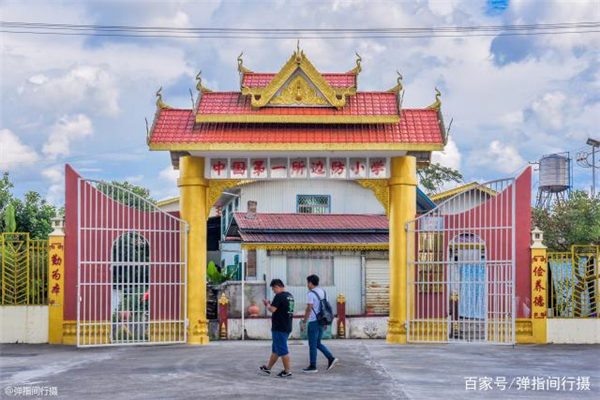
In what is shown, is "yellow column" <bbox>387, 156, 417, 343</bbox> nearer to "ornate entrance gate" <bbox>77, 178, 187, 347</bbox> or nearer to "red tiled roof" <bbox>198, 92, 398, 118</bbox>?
"red tiled roof" <bbox>198, 92, 398, 118</bbox>

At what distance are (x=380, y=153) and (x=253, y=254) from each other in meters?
8.65

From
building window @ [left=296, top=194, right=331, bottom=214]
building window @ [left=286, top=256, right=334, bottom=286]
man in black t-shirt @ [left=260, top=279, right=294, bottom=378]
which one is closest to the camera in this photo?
man in black t-shirt @ [left=260, top=279, right=294, bottom=378]

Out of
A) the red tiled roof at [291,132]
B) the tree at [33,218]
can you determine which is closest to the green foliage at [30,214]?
the tree at [33,218]

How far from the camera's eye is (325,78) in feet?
54.0

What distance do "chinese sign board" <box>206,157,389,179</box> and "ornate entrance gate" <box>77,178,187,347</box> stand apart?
140 centimetres

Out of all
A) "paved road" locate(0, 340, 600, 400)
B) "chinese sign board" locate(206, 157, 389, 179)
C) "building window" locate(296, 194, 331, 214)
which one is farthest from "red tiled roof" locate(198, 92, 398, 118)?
"building window" locate(296, 194, 331, 214)

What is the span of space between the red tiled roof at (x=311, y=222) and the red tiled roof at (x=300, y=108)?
7539 mm

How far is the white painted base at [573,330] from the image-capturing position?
15.6 m

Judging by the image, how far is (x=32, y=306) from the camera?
15.4 metres

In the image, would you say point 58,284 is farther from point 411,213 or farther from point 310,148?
point 411,213

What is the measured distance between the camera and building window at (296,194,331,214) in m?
26.0

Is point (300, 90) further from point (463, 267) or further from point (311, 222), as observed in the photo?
point (311, 222)

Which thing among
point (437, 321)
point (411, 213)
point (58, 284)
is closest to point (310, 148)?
point (411, 213)

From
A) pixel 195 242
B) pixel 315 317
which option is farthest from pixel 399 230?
pixel 315 317
